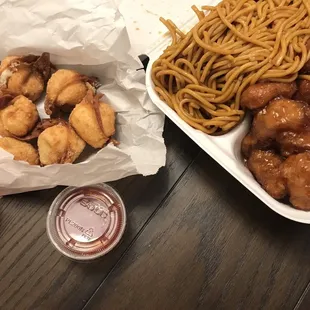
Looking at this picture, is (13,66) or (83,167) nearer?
(83,167)

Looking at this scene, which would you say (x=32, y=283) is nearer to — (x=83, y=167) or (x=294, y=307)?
(x=83, y=167)

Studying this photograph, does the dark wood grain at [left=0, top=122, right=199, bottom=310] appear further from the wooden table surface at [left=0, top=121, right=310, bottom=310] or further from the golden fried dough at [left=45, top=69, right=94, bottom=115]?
the golden fried dough at [left=45, top=69, right=94, bottom=115]

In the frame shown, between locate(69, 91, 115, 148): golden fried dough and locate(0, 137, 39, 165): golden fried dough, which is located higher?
locate(69, 91, 115, 148): golden fried dough

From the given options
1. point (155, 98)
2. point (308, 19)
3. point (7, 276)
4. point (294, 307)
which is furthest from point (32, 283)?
point (308, 19)

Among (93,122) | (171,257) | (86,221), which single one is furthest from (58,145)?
(171,257)

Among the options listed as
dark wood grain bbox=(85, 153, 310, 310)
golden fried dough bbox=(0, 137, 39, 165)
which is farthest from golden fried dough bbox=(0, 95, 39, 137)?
dark wood grain bbox=(85, 153, 310, 310)

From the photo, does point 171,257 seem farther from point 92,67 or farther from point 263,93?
point 92,67
